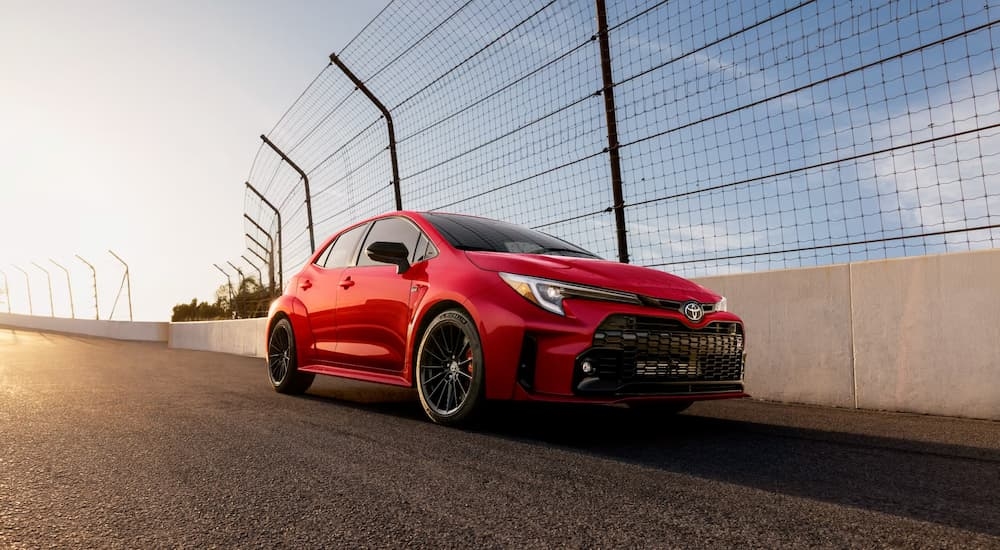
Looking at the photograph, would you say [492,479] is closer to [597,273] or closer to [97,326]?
[597,273]

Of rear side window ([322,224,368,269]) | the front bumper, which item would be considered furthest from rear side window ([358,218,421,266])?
the front bumper

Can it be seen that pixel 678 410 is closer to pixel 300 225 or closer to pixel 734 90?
pixel 734 90

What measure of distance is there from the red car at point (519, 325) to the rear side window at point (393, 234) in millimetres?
17

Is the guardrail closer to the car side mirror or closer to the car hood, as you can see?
the car hood

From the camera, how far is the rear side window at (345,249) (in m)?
6.13

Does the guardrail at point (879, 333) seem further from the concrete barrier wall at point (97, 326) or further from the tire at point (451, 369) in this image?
the concrete barrier wall at point (97, 326)

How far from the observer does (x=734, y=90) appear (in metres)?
5.82

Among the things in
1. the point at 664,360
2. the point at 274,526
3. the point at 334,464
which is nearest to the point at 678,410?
the point at 664,360

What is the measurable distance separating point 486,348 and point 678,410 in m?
1.89

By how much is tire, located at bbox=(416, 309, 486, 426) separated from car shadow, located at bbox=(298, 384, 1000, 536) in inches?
5.9

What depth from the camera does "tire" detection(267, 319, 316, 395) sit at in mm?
6598

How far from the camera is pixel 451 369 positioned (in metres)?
4.60

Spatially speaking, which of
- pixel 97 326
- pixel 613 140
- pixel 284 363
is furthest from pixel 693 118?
pixel 97 326

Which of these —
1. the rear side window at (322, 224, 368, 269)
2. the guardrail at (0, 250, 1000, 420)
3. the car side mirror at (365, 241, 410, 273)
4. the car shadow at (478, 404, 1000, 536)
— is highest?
the rear side window at (322, 224, 368, 269)
